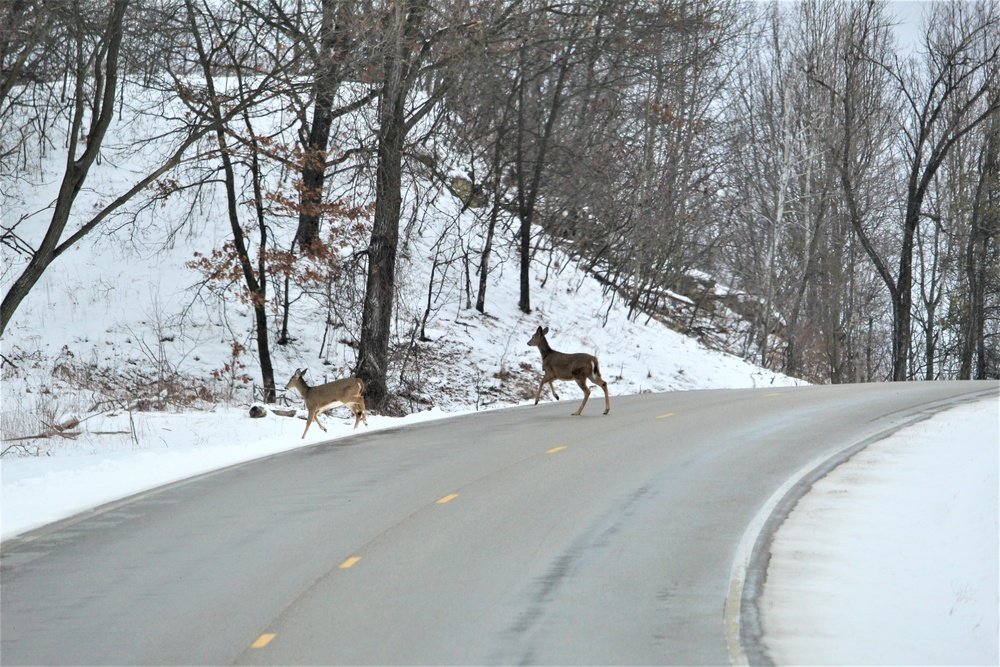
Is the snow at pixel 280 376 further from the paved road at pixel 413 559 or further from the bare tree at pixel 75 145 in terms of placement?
the bare tree at pixel 75 145

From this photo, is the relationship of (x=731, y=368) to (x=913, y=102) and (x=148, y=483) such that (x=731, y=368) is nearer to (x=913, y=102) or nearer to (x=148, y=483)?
(x=913, y=102)

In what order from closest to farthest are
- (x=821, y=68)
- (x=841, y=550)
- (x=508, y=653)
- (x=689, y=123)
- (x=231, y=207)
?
(x=508, y=653) < (x=841, y=550) < (x=231, y=207) < (x=689, y=123) < (x=821, y=68)

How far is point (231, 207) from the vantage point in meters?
25.4

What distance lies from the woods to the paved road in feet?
28.1

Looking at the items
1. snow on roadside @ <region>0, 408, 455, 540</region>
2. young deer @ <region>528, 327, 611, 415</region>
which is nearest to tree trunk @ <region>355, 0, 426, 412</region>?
snow on roadside @ <region>0, 408, 455, 540</region>

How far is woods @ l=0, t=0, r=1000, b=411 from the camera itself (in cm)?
2097

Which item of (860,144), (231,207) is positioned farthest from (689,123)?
(231,207)

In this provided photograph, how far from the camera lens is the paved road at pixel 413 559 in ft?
23.3

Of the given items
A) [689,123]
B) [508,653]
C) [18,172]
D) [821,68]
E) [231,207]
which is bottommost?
[508,653]

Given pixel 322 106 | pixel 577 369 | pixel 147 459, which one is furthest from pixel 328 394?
pixel 322 106

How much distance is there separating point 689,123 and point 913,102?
11609 mm

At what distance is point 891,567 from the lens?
9.23m

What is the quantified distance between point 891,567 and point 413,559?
4.40 m

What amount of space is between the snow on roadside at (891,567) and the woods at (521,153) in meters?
12.3
